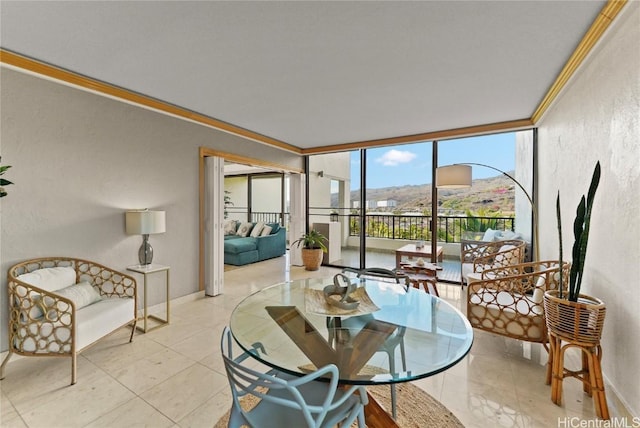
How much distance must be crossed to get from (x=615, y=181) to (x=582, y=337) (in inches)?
41.1

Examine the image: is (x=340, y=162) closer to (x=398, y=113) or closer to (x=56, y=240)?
(x=398, y=113)

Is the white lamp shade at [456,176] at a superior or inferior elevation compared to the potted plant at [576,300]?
superior

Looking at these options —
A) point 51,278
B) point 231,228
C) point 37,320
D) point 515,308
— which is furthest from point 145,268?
point 231,228

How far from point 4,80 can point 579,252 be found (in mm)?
4350

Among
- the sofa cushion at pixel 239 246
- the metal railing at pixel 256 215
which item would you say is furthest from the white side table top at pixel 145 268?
the metal railing at pixel 256 215

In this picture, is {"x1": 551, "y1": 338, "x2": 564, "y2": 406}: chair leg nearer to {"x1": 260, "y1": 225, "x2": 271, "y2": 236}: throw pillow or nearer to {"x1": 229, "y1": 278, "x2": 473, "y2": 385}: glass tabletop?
{"x1": 229, "y1": 278, "x2": 473, "y2": 385}: glass tabletop

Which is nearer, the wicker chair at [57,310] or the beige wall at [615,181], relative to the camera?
the beige wall at [615,181]

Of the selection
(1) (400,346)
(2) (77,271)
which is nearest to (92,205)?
(2) (77,271)

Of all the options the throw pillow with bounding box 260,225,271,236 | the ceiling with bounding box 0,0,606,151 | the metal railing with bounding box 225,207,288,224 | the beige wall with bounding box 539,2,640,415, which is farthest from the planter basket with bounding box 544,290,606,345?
the metal railing with bounding box 225,207,288,224

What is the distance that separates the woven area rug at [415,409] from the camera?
5.41 feet

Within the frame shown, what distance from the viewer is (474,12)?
1.76 m

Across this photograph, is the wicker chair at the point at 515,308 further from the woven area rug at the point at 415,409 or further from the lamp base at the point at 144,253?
the lamp base at the point at 144,253

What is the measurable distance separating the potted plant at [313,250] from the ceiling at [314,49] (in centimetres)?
277

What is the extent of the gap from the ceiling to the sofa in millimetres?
3270
